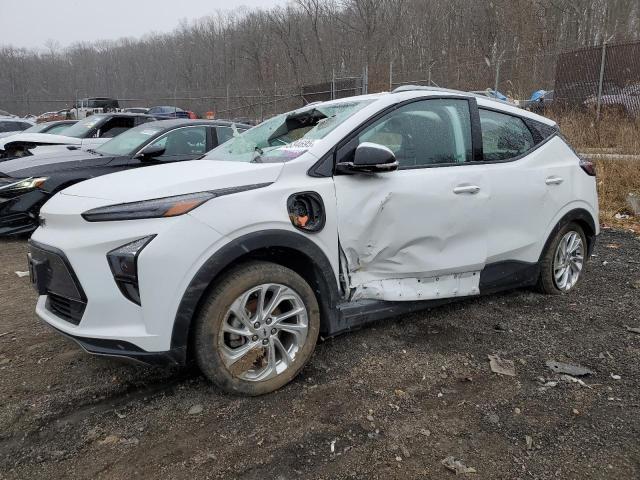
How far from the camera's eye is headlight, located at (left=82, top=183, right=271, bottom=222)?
7.97 ft

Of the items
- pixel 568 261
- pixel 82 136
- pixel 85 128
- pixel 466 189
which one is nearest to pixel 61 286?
pixel 466 189

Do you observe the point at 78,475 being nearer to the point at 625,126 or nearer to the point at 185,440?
the point at 185,440

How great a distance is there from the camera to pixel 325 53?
45438mm

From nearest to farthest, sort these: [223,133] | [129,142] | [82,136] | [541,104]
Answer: [129,142] → [223,133] → [82,136] → [541,104]

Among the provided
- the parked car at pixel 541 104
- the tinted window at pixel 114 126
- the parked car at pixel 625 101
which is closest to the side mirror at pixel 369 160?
the tinted window at pixel 114 126

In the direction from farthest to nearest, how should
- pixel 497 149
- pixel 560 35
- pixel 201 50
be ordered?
pixel 201 50, pixel 560 35, pixel 497 149

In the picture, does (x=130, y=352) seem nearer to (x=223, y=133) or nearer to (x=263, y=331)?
(x=263, y=331)

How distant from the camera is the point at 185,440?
7.79 ft

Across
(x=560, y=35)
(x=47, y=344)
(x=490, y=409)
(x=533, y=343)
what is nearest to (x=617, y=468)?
(x=490, y=409)

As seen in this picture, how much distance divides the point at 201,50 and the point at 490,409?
67.1 meters

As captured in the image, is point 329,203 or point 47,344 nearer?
point 329,203

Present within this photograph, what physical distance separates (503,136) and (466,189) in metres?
0.77

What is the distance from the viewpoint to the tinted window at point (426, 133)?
3217 mm

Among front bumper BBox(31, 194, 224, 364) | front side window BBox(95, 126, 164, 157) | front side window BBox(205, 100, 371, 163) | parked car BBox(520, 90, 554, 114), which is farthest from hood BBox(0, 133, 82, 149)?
parked car BBox(520, 90, 554, 114)
